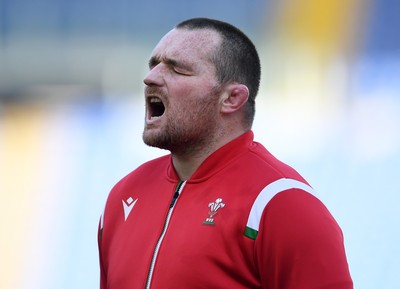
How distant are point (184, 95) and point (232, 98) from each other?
128mm

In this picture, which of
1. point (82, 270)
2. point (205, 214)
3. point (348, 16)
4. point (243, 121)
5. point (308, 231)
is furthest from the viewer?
point (348, 16)

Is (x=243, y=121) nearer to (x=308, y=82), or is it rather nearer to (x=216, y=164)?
(x=216, y=164)

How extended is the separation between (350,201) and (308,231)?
214 centimetres

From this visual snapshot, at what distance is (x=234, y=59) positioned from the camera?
2123mm

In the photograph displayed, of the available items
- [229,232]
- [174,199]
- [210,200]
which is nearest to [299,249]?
[229,232]

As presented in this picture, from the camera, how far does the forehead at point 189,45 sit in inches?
82.0

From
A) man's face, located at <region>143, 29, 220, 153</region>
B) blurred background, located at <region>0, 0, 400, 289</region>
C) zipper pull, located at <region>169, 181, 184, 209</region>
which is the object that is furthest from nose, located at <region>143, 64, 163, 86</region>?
blurred background, located at <region>0, 0, 400, 289</region>

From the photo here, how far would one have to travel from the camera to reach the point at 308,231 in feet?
5.99

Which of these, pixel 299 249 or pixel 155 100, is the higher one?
pixel 155 100

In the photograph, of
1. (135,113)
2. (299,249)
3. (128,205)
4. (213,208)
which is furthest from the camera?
(135,113)

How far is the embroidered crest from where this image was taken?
1.94m

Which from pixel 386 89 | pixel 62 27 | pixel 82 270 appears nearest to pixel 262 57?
pixel 386 89

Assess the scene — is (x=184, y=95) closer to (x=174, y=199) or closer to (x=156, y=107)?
(x=156, y=107)

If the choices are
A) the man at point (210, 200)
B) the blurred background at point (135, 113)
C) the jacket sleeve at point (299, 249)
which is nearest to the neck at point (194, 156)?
the man at point (210, 200)
